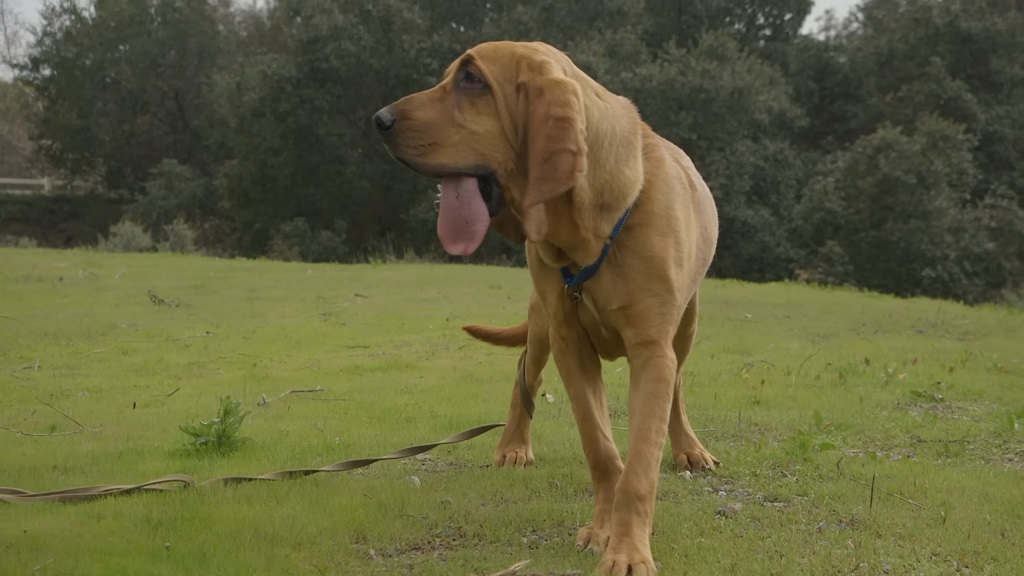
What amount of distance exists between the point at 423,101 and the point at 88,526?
2.13 m

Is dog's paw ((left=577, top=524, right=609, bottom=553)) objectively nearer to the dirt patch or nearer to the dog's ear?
the dirt patch

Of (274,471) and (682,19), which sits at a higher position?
(682,19)

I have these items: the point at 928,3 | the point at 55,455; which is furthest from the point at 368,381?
the point at 928,3

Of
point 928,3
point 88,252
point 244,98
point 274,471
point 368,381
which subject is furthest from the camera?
point 244,98

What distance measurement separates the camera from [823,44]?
136ft

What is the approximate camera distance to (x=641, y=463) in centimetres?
354

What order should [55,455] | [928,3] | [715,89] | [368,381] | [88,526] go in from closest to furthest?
[88,526]
[55,455]
[368,381]
[715,89]
[928,3]

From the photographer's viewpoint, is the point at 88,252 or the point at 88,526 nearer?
the point at 88,526

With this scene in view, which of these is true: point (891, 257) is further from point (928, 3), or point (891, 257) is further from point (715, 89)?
point (928, 3)

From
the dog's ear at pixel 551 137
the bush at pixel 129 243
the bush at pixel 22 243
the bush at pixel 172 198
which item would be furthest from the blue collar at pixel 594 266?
the bush at pixel 172 198

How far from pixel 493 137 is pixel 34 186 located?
53.2 metres

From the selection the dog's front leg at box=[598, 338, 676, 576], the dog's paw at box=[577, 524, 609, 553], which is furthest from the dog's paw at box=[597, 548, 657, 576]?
the dog's paw at box=[577, 524, 609, 553]

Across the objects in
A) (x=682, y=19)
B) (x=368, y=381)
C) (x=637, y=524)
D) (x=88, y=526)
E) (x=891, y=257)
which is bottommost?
(x=891, y=257)

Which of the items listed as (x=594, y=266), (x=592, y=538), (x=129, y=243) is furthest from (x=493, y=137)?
(x=129, y=243)
